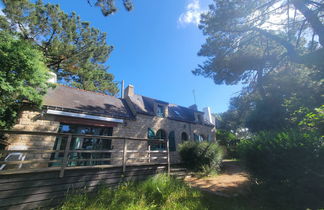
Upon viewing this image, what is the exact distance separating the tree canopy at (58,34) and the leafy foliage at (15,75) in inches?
292

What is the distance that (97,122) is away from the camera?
325 inches

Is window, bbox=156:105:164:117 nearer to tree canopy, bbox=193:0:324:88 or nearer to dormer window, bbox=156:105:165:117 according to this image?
dormer window, bbox=156:105:165:117

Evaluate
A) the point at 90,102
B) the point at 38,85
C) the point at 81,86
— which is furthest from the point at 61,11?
the point at 38,85

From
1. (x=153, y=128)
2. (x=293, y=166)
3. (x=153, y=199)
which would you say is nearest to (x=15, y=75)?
(x=153, y=199)

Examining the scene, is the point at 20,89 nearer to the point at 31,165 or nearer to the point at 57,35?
the point at 31,165

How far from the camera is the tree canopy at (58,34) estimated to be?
396 inches

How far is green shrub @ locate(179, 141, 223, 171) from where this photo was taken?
8359 millimetres

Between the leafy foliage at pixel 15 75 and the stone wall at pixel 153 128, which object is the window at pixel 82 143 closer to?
the stone wall at pixel 153 128

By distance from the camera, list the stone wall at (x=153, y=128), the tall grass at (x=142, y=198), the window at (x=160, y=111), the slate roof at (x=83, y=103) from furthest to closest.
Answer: the window at (x=160, y=111)
the stone wall at (x=153, y=128)
the slate roof at (x=83, y=103)
the tall grass at (x=142, y=198)

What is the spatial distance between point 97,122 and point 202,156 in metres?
6.81

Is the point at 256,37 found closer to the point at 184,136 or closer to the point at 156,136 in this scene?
the point at 184,136

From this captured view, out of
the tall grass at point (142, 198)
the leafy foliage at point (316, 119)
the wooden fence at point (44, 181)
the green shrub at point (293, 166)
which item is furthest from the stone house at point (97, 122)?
the leafy foliage at point (316, 119)

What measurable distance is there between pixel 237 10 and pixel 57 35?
13675mm

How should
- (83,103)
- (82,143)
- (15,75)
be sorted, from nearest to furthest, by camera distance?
(15,75) < (82,143) < (83,103)
